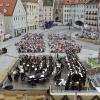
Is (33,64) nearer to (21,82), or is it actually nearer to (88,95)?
(21,82)

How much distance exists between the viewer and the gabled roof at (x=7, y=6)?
222ft

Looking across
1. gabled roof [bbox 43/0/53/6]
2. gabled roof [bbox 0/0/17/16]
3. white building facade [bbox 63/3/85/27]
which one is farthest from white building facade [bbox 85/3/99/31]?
gabled roof [bbox 43/0/53/6]

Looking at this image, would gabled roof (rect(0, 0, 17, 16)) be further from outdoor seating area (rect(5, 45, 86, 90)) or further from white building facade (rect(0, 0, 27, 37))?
outdoor seating area (rect(5, 45, 86, 90))

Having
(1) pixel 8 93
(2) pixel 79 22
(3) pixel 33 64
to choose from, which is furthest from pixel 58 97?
(2) pixel 79 22

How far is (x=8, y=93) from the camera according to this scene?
26938 millimetres

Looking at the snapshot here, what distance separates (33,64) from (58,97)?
10.0 m

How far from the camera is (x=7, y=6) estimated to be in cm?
6806

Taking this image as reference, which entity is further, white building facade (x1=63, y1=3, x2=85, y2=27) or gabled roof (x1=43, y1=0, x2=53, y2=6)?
gabled roof (x1=43, y1=0, x2=53, y2=6)

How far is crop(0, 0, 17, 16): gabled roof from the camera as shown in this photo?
67.7 metres

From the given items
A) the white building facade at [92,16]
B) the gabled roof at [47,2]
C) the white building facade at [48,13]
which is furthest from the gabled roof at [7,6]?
the gabled roof at [47,2]

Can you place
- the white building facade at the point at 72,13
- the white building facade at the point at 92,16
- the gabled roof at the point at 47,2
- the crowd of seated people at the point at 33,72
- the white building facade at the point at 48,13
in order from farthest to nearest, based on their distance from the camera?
1. the gabled roof at the point at 47,2
2. the white building facade at the point at 48,13
3. the white building facade at the point at 72,13
4. the white building facade at the point at 92,16
5. the crowd of seated people at the point at 33,72

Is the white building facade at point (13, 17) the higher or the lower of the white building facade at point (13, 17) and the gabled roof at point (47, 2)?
the lower

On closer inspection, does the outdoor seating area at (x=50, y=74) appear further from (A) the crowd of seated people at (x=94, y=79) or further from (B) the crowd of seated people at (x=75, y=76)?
(A) the crowd of seated people at (x=94, y=79)

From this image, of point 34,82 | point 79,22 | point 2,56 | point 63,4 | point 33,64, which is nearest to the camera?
point 34,82
